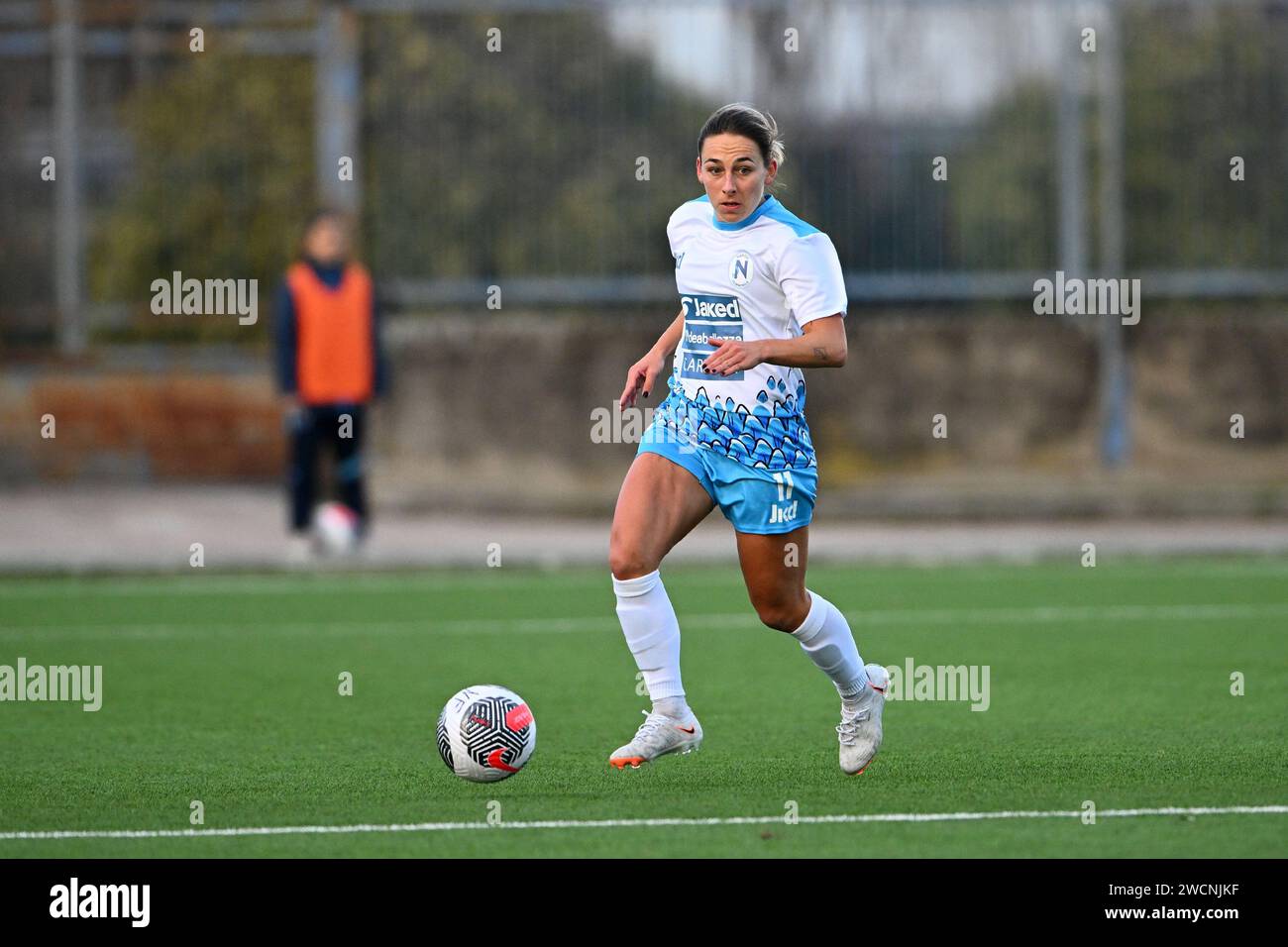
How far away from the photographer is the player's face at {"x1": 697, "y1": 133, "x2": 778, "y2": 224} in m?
6.63

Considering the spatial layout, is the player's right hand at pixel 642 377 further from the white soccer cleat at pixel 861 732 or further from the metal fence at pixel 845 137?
the metal fence at pixel 845 137

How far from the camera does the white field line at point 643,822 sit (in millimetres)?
5812

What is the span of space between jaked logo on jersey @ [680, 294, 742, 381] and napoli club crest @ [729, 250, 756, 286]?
0.18 ft

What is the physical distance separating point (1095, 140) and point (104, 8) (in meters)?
8.08

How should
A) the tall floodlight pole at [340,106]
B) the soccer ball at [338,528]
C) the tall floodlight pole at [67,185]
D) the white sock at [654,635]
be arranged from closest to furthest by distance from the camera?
the white sock at [654,635], the soccer ball at [338,528], the tall floodlight pole at [340,106], the tall floodlight pole at [67,185]

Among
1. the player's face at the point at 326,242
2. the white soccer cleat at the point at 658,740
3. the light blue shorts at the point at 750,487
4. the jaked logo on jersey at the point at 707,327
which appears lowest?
the white soccer cleat at the point at 658,740

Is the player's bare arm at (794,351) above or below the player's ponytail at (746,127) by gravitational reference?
below

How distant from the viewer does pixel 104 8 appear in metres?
18.2

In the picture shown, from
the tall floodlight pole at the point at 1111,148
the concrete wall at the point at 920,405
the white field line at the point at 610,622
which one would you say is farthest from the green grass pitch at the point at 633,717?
the tall floodlight pole at the point at 1111,148

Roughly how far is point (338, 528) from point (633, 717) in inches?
254

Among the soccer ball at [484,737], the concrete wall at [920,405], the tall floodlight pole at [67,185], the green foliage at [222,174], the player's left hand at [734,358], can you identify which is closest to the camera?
the player's left hand at [734,358]

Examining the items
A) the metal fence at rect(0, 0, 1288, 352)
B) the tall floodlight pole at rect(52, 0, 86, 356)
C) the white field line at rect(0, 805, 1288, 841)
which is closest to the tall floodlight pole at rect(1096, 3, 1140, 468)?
the metal fence at rect(0, 0, 1288, 352)

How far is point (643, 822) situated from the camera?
233 inches
